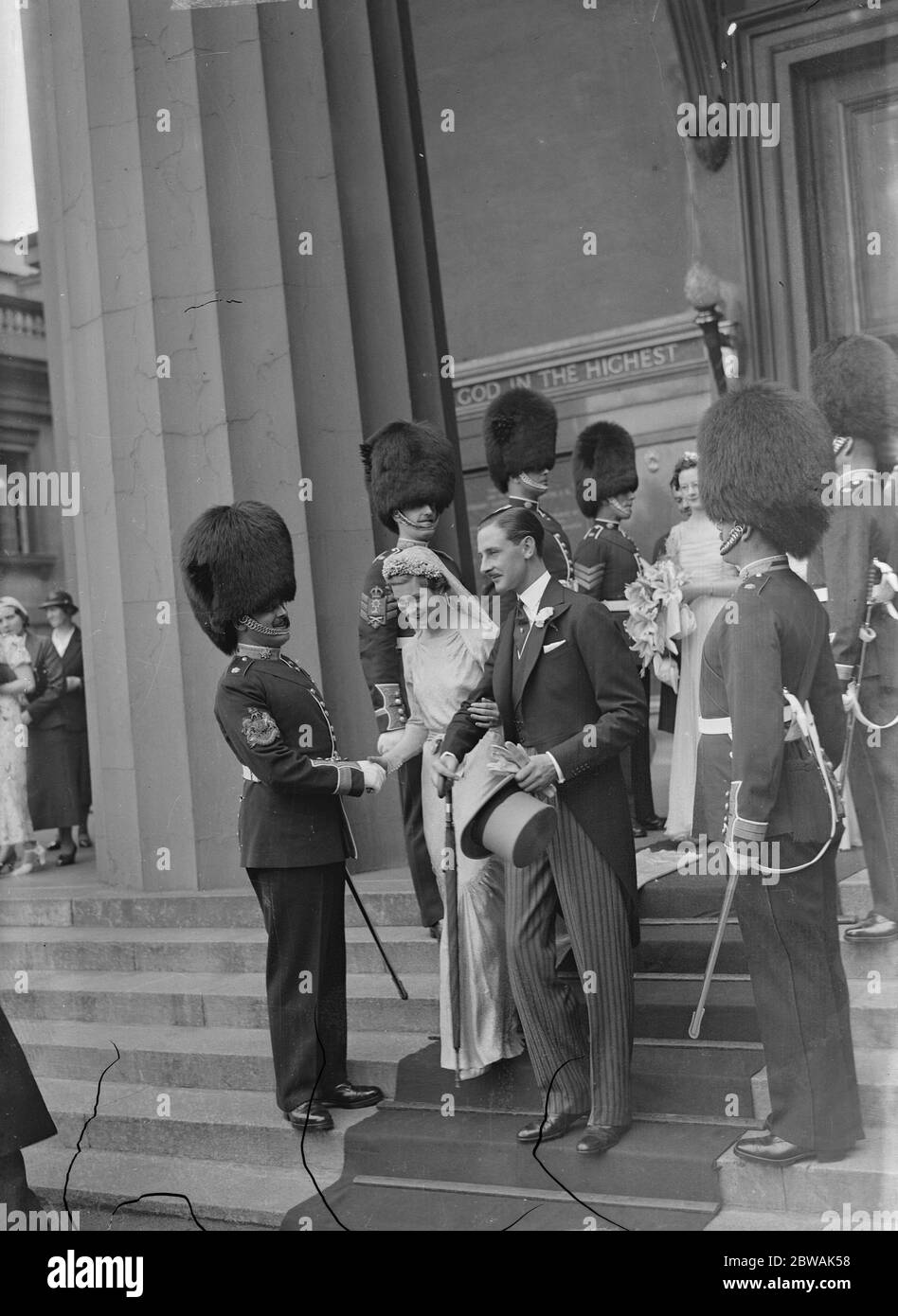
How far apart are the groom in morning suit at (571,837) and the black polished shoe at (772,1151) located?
0.36 m

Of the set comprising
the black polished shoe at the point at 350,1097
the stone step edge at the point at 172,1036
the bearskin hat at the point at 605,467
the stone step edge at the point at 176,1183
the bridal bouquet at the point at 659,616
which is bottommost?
the stone step edge at the point at 176,1183

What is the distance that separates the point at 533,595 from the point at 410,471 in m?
1.14

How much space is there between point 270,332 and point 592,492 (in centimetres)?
165

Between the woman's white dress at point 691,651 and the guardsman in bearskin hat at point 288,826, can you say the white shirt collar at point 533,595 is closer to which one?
the guardsman in bearskin hat at point 288,826

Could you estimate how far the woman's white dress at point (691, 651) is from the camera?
5.67 metres

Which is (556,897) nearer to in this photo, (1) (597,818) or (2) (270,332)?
(1) (597,818)

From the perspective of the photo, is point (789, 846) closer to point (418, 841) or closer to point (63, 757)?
point (418, 841)

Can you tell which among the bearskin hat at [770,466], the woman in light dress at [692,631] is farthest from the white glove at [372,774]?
A: the woman in light dress at [692,631]

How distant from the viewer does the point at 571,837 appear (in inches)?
159

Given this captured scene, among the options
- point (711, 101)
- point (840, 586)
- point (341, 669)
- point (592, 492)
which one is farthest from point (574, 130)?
point (840, 586)

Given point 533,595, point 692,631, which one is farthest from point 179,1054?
point 692,631

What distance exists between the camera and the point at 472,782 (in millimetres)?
4414

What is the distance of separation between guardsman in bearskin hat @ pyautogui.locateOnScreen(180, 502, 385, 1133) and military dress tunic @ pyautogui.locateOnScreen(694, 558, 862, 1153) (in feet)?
4.09

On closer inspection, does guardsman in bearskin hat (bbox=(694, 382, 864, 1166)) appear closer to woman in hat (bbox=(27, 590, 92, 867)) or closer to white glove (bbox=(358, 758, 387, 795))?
white glove (bbox=(358, 758, 387, 795))
